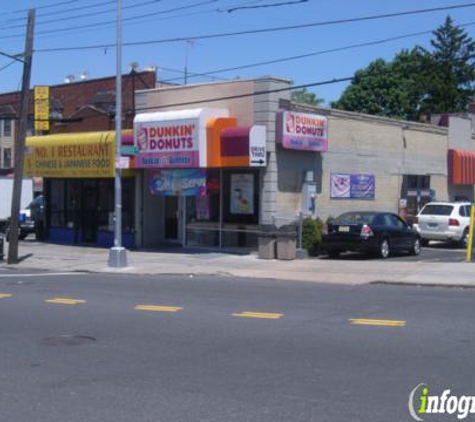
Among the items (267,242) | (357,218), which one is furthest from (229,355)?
(357,218)

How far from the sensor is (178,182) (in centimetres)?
2420

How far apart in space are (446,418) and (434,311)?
5922mm

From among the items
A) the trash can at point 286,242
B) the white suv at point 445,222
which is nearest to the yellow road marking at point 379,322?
the trash can at point 286,242

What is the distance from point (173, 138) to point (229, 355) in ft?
50.3

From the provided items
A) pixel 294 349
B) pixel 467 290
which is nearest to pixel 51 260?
pixel 467 290

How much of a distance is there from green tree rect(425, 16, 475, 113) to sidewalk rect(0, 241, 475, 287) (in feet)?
165

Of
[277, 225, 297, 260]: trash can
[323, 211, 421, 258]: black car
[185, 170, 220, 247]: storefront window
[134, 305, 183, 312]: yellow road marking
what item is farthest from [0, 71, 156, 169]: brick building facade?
[134, 305, 183, 312]: yellow road marking

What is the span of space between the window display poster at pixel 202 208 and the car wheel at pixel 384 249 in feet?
18.8

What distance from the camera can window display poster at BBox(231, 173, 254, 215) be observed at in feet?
77.1

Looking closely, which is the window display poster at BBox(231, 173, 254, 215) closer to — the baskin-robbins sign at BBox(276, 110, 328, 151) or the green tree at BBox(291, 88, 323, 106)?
the baskin-robbins sign at BBox(276, 110, 328, 151)

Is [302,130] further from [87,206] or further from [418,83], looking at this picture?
[418,83]

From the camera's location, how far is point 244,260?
21.8 metres

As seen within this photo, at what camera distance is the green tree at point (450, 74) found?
227ft

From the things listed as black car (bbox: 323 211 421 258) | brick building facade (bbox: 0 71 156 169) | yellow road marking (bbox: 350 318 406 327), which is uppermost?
brick building facade (bbox: 0 71 156 169)
